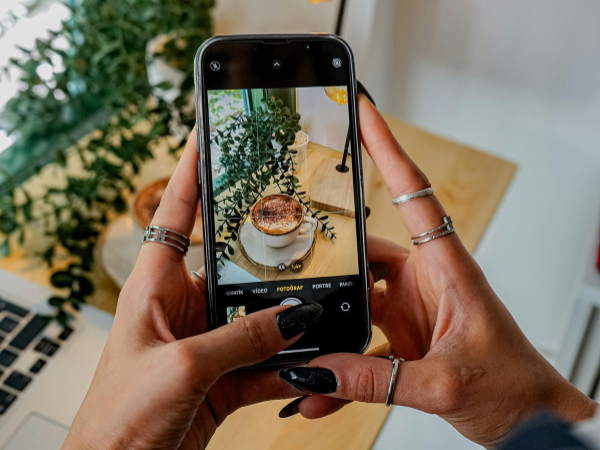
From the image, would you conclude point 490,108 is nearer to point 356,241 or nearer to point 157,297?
point 356,241

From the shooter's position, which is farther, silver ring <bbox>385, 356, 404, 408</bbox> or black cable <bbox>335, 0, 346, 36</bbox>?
black cable <bbox>335, 0, 346, 36</bbox>

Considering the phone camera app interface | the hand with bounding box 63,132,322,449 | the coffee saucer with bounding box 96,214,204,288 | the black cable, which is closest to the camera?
the hand with bounding box 63,132,322,449

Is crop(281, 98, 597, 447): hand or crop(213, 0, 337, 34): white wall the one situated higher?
crop(213, 0, 337, 34): white wall

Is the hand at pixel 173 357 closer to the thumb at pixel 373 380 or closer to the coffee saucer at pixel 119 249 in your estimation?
the thumb at pixel 373 380

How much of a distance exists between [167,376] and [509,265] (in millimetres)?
925

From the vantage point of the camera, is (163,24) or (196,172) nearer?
(196,172)

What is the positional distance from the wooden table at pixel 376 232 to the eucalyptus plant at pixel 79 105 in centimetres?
6

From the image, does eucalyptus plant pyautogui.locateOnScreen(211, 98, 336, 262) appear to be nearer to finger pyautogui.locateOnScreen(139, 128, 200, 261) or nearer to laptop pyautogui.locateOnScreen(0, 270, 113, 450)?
finger pyautogui.locateOnScreen(139, 128, 200, 261)

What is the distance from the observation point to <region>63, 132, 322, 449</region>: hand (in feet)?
1.18

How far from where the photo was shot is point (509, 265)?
3.57 feet

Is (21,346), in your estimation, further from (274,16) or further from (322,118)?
(274,16)

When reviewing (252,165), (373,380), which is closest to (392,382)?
(373,380)

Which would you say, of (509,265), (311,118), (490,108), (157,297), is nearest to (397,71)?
(490,108)

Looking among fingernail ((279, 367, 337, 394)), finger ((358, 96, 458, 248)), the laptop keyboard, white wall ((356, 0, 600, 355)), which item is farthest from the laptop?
white wall ((356, 0, 600, 355))
